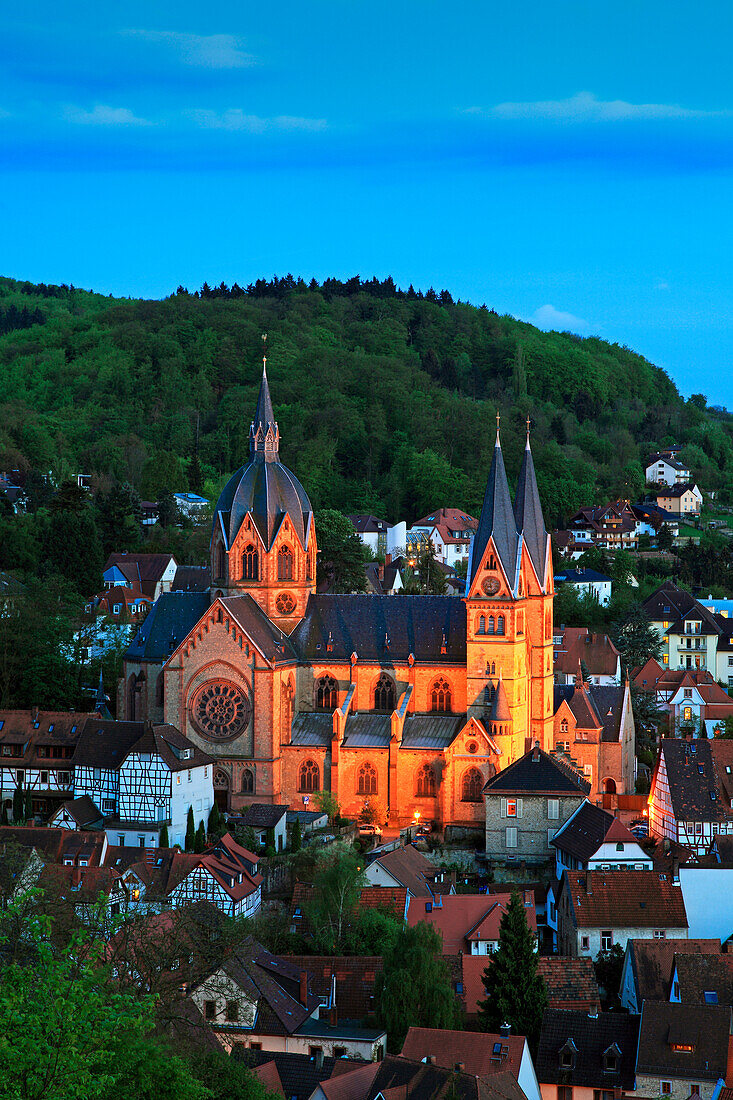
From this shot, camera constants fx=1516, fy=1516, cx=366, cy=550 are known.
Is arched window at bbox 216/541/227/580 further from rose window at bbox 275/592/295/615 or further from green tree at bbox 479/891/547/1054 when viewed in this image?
green tree at bbox 479/891/547/1054

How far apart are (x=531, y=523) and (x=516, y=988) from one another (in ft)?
89.9

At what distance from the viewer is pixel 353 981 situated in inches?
1829

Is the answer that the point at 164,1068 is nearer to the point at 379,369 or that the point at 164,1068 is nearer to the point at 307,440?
the point at 307,440

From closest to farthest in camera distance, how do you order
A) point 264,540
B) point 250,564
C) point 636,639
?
point 264,540
point 250,564
point 636,639

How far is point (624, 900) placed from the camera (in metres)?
52.5

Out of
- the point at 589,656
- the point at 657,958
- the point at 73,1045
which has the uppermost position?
the point at 589,656

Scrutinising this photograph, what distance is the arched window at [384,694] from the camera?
66.8 metres

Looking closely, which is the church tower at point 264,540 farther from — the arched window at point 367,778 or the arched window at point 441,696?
the arched window at point 367,778

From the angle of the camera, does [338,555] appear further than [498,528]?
Yes

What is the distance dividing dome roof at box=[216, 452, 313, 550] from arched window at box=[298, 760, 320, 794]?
9890 mm

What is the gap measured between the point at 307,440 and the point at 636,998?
90583mm

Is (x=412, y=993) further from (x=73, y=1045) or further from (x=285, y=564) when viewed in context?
(x=285, y=564)

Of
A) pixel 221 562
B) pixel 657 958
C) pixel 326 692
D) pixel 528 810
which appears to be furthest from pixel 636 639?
pixel 657 958

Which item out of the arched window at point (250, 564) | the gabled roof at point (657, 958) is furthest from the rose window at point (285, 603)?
the gabled roof at point (657, 958)
